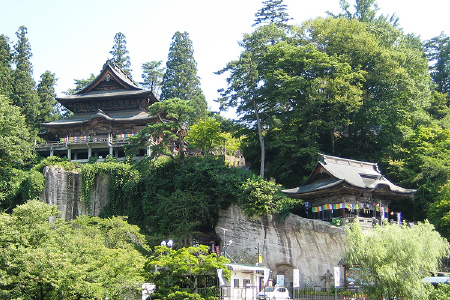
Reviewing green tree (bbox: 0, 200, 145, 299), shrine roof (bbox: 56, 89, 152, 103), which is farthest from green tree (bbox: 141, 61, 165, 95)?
green tree (bbox: 0, 200, 145, 299)

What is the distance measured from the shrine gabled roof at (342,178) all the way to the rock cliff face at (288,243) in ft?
6.65

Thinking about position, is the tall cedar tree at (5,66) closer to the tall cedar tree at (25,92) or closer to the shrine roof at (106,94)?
the tall cedar tree at (25,92)

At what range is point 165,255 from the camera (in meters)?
24.5

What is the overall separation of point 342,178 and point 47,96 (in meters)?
32.3

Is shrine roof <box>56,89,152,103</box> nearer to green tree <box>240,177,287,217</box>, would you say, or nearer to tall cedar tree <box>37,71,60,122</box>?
tall cedar tree <box>37,71,60,122</box>

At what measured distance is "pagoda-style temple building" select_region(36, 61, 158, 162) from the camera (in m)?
42.6

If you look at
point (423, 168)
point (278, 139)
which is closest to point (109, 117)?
point (278, 139)

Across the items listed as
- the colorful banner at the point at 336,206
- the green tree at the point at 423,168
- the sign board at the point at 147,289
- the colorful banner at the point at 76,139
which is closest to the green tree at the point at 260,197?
the colorful banner at the point at 336,206

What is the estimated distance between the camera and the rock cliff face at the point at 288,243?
2944 centimetres

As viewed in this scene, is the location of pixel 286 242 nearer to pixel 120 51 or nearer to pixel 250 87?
pixel 250 87

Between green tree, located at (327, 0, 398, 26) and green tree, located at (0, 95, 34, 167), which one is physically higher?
green tree, located at (327, 0, 398, 26)

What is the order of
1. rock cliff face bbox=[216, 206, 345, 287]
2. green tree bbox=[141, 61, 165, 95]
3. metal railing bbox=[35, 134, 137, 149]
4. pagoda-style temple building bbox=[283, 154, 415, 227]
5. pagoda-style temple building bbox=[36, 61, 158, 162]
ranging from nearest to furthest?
rock cliff face bbox=[216, 206, 345, 287] → pagoda-style temple building bbox=[283, 154, 415, 227] → metal railing bbox=[35, 134, 137, 149] → pagoda-style temple building bbox=[36, 61, 158, 162] → green tree bbox=[141, 61, 165, 95]

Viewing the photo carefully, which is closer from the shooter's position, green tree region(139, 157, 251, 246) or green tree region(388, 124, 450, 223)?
green tree region(388, 124, 450, 223)

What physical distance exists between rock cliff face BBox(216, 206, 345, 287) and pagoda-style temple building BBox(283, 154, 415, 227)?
131cm
